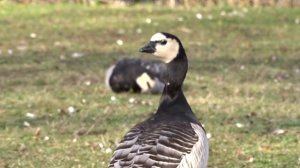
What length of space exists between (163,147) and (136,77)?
204 inches

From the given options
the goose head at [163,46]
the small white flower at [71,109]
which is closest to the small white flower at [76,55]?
the small white flower at [71,109]

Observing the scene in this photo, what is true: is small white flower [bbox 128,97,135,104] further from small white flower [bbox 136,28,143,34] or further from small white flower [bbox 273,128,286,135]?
small white flower [bbox 136,28,143,34]

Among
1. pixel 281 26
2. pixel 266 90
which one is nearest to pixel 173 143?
pixel 266 90

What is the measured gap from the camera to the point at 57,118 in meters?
9.10

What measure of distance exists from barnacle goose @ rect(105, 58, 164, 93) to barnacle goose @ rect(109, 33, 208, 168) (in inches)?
170

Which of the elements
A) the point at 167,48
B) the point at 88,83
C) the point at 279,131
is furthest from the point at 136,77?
the point at 167,48

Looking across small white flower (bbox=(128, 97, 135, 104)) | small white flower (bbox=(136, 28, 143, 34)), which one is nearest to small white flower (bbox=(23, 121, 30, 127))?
small white flower (bbox=(128, 97, 135, 104))

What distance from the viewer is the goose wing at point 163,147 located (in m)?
5.23

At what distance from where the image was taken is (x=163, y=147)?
5340 millimetres

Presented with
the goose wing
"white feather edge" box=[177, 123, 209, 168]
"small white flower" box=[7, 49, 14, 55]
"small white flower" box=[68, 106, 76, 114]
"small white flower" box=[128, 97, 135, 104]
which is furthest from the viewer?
"small white flower" box=[7, 49, 14, 55]

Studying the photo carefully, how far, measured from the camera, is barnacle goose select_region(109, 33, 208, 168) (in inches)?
207

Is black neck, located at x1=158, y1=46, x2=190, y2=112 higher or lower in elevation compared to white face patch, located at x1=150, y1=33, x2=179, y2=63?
lower

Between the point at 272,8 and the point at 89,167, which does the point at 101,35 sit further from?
the point at 89,167

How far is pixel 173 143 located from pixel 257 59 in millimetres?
8189
